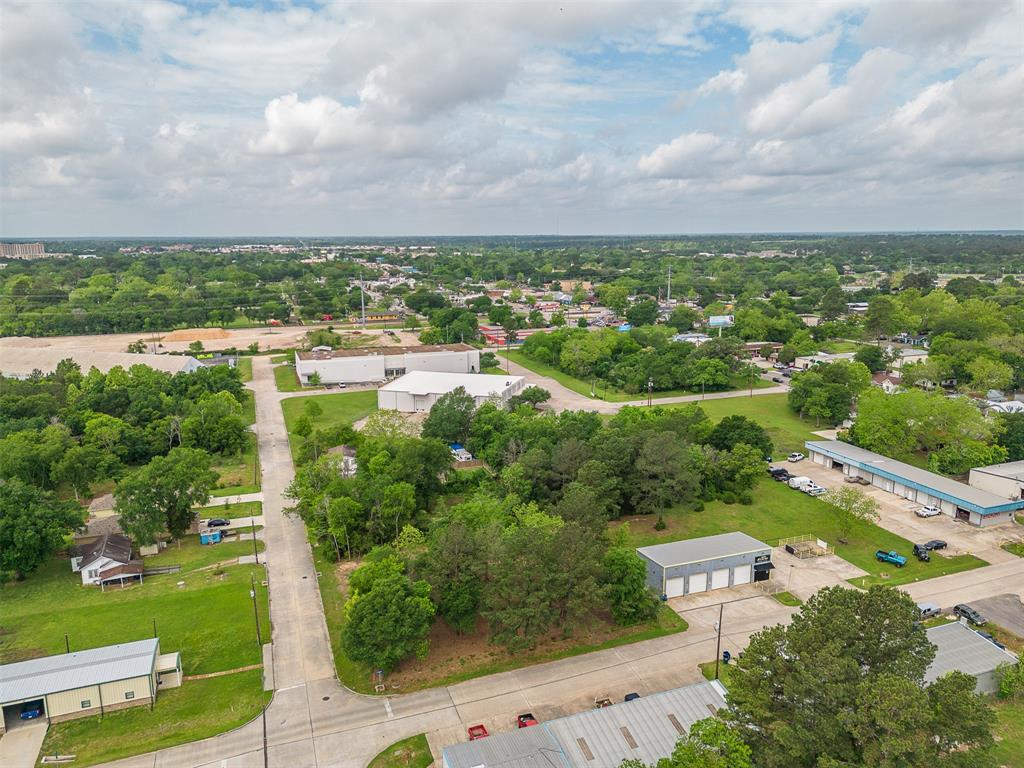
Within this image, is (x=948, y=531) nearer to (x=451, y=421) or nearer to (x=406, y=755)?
(x=451, y=421)

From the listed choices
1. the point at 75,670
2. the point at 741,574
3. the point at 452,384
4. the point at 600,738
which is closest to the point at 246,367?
the point at 452,384

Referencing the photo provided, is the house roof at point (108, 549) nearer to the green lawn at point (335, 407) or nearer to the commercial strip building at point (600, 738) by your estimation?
the green lawn at point (335, 407)

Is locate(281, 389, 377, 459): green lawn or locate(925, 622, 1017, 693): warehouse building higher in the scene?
locate(925, 622, 1017, 693): warehouse building

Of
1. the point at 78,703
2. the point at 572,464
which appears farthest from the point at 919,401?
the point at 78,703

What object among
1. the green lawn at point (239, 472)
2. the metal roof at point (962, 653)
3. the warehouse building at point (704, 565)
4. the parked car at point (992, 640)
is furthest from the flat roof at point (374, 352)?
the metal roof at point (962, 653)

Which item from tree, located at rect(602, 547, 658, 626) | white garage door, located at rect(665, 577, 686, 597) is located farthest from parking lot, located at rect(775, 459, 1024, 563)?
tree, located at rect(602, 547, 658, 626)

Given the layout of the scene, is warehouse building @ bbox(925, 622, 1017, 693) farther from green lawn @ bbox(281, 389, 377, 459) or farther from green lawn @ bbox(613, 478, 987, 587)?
green lawn @ bbox(281, 389, 377, 459)
